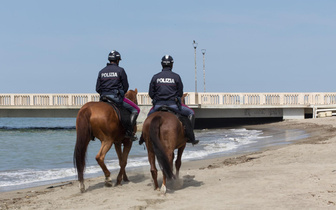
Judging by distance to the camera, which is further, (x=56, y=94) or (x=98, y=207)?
(x=56, y=94)

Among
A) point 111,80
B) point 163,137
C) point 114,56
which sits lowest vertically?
point 163,137

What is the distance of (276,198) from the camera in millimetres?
7820

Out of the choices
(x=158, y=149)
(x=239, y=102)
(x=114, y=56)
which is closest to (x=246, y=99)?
(x=239, y=102)

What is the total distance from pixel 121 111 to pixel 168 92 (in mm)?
1145

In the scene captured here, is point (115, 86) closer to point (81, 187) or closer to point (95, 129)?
point (95, 129)

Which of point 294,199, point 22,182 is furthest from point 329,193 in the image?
point 22,182

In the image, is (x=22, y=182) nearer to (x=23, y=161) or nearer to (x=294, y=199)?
(x=23, y=161)

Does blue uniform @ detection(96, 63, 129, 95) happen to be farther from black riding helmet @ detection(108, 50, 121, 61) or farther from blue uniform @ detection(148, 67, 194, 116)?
blue uniform @ detection(148, 67, 194, 116)

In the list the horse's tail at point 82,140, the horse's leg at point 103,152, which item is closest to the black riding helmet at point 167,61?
the horse's tail at point 82,140

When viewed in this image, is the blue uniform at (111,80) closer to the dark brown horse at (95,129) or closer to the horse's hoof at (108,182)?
the dark brown horse at (95,129)

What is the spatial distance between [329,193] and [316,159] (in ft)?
15.4

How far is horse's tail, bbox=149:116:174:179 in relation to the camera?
881 cm

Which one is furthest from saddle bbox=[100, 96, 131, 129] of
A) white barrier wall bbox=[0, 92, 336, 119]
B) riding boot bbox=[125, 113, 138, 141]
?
white barrier wall bbox=[0, 92, 336, 119]

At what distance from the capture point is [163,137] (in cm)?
905
